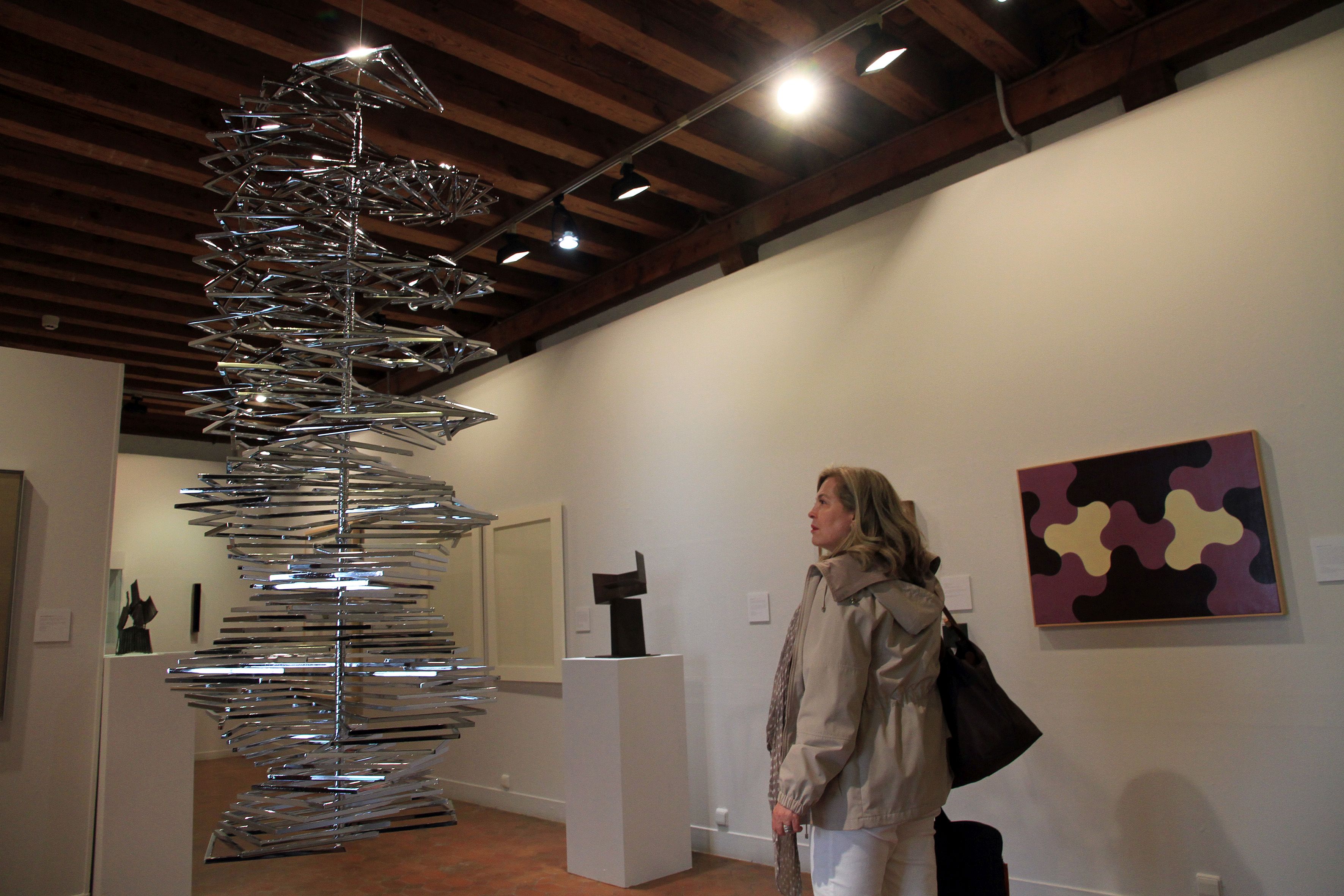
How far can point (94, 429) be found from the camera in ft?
15.6

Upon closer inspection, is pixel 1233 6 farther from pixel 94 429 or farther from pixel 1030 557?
pixel 94 429

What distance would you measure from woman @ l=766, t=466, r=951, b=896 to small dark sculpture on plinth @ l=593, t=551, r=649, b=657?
242 cm

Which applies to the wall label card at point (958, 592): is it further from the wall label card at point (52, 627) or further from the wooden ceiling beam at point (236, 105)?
the wall label card at point (52, 627)

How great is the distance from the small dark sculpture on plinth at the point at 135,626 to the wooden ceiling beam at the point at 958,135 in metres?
3.20

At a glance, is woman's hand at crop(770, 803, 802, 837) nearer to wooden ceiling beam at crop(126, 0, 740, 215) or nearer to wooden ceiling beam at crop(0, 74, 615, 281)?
wooden ceiling beam at crop(126, 0, 740, 215)

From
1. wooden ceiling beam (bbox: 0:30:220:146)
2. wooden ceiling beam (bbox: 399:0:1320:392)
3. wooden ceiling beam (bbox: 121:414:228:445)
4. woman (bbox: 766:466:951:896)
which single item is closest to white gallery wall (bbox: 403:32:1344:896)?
wooden ceiling beam (bbox: 399:0:1320:392)

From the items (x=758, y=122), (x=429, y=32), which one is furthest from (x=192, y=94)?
(x=758, y=122)

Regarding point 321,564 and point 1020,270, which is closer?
point 321,564

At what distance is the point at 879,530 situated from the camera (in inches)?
92.8

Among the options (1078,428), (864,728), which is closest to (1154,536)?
(1078,428)

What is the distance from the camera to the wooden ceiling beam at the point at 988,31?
3.62 m

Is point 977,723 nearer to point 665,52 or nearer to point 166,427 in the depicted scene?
point 665,52

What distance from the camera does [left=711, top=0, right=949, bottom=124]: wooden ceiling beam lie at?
3602mm

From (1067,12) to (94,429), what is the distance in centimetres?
514
